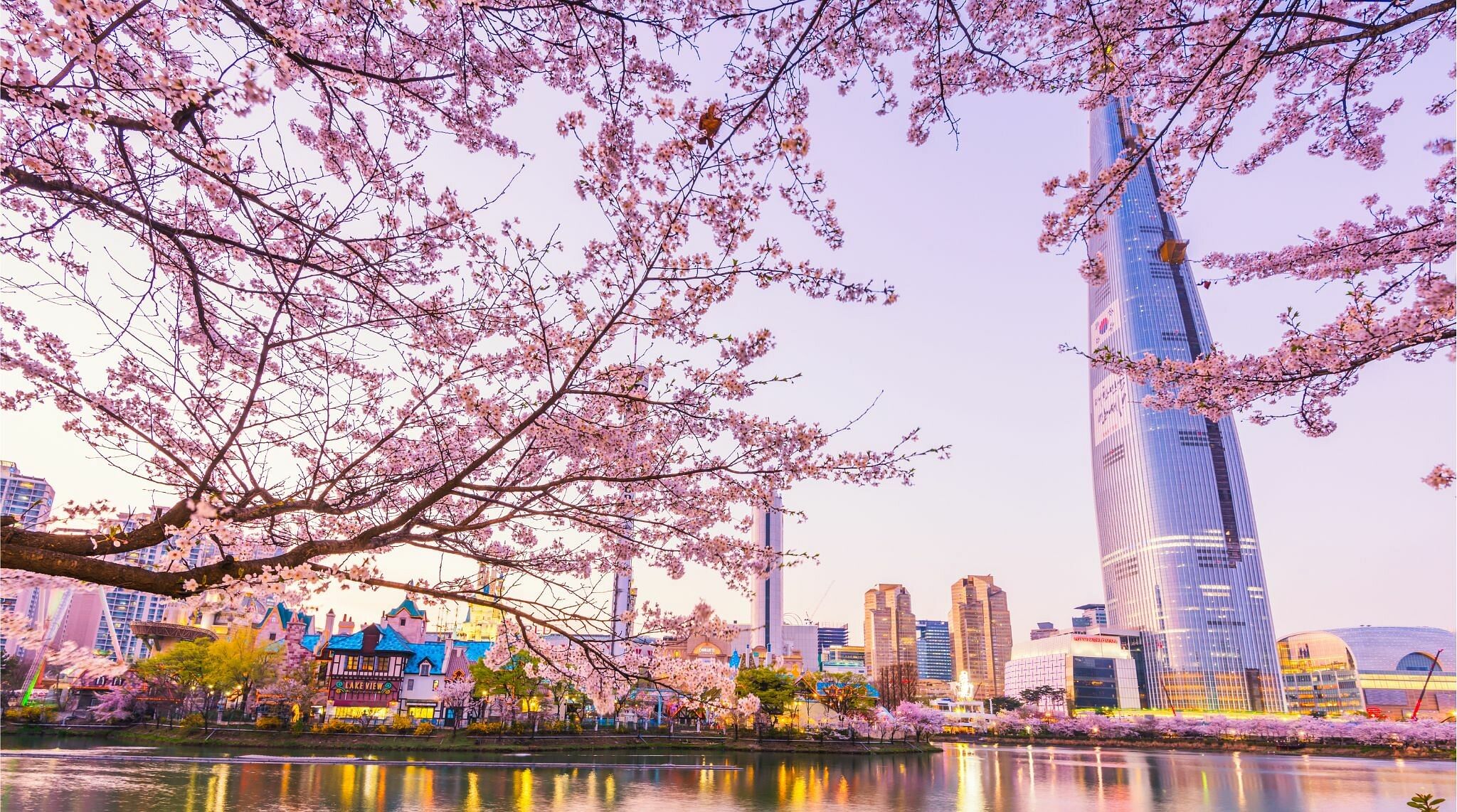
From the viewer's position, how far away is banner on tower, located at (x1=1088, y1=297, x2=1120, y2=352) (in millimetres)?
146000

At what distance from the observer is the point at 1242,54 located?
6.90 m

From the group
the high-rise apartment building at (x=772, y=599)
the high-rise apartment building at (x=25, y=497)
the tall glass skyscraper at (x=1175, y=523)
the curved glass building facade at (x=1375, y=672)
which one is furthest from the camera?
the high-rise apartment building at (x=772, y=599)

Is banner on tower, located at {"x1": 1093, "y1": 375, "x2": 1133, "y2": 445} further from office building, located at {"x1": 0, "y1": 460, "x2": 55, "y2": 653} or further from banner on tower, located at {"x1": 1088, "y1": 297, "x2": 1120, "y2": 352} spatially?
office building, located at {"x1": 0, "y1": 460, "x2": 55, "y2": 653}

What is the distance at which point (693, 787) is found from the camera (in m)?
33.4

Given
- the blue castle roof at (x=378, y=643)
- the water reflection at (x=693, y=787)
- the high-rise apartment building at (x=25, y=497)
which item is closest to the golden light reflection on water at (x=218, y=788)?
the water reflection at (x=693, y=787)

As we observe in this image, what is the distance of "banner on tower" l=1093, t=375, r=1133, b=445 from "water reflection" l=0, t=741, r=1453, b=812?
310 feet

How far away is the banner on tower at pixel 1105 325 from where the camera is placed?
479 ft

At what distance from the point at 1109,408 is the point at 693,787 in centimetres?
13991

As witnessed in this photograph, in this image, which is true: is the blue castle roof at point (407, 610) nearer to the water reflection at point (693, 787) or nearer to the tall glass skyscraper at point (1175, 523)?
the water reflection at point (693, 787)

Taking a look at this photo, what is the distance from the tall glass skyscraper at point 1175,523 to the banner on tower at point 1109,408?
1.06ft

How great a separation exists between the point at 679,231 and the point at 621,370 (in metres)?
1.56

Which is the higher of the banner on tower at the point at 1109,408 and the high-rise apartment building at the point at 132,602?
the banner on tower at the point at 1109,408

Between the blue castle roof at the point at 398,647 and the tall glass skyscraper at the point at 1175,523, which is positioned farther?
the tall glass skyscraper at the point at 1175,523

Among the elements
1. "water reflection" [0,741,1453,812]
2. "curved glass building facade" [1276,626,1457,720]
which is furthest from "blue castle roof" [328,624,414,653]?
"curved glass building facade" [1276,626,1457,720]
